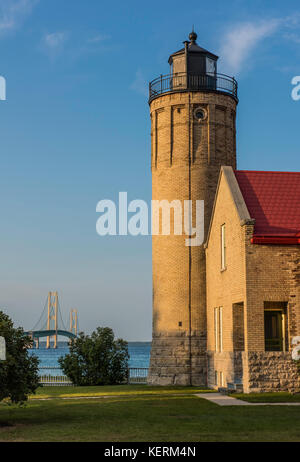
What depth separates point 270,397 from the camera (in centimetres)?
2091

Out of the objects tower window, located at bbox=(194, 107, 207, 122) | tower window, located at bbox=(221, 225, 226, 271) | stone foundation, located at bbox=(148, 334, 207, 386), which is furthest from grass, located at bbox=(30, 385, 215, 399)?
tower window, located at bbox=(194, 107, 207, 122)

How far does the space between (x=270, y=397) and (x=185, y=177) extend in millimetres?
15460

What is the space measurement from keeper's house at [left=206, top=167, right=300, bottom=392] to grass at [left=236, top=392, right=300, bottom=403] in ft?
2.39

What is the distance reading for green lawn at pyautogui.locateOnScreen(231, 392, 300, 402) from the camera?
20.0m

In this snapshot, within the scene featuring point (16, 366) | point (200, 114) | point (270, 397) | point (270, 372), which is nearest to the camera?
point (16, 366)

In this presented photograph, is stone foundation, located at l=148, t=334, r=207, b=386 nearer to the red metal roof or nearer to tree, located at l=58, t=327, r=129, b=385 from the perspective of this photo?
tree, located at l=58, t=327, r=129, b=385

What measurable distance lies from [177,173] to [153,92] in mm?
5644

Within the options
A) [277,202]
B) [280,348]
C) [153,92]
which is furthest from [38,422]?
[153,92]

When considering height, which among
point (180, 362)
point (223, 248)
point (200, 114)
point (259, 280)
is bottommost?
point (180, 362)

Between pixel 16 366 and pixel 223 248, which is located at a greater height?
pixel 223 248

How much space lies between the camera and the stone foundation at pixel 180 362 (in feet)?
105

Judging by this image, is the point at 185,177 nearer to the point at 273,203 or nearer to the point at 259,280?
the point at 273,203

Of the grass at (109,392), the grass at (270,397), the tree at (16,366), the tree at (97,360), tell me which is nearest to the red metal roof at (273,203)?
the grass at (270,397)

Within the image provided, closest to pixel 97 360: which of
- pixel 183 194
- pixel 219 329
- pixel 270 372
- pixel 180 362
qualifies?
pixel 180 362
